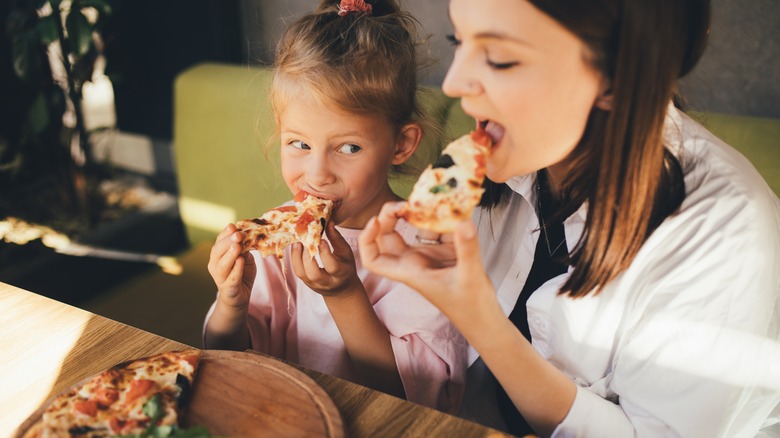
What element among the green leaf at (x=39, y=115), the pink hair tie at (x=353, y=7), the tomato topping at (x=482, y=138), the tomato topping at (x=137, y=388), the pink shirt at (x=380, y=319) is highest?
the pink hair tie at (x=353, y=7)

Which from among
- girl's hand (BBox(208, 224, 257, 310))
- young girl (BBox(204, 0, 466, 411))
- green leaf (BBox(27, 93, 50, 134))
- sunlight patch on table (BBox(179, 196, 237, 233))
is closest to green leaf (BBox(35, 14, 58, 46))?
green leaf (BBox(27, 93, 50, 134))

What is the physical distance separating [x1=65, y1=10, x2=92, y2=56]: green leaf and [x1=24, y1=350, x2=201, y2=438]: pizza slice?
7.47 ft

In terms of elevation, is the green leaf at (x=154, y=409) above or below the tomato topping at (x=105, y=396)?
above

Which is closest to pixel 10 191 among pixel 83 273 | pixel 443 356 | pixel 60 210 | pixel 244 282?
pixel 60 210

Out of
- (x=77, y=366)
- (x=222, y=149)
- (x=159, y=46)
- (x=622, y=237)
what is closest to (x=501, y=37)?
(x=622, y=237)

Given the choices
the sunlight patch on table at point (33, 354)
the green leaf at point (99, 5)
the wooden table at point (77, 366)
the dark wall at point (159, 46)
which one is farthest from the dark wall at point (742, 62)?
the green leaf at point (99, 5)

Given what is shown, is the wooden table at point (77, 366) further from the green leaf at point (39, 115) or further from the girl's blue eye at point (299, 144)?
the green leaf at point (39, 115)

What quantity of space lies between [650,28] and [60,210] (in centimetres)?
353

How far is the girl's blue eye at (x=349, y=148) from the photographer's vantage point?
1.57 metres

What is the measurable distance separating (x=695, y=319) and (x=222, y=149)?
2130 millimetres

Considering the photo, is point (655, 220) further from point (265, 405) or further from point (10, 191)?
point (10, 191)

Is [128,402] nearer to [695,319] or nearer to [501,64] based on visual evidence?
[501,64]

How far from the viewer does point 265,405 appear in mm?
1134

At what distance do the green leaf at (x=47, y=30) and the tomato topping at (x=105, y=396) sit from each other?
2.33 m
